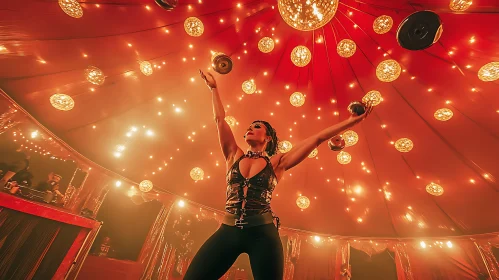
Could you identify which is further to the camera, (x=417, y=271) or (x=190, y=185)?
(x=190, y=185)

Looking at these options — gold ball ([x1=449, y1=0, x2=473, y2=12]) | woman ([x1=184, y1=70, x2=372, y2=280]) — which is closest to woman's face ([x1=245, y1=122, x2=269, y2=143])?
woman ([x1=184, y1=70, x2=372, y2=280])

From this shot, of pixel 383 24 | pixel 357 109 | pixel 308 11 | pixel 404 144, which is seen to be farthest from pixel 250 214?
pixel 404 144

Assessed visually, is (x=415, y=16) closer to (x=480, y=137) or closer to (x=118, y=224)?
(x=480, y=137)

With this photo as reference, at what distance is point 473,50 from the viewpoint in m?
2.78

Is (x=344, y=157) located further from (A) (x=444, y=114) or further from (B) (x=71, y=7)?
(B) (x=71, y=7)

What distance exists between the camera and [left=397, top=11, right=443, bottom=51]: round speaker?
1.74 meters

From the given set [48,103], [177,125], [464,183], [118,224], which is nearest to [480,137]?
[464,183]

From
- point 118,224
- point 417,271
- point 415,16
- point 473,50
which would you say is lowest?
point 118,224

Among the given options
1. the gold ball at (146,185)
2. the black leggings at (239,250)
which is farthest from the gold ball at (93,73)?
the black leggings at (239,250)

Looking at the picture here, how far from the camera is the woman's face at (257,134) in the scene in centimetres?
162

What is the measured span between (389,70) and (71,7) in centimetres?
438

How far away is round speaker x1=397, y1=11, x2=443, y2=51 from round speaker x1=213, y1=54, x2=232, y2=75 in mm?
1597

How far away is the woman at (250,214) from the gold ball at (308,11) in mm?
1163

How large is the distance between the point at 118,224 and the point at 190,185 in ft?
7.75
